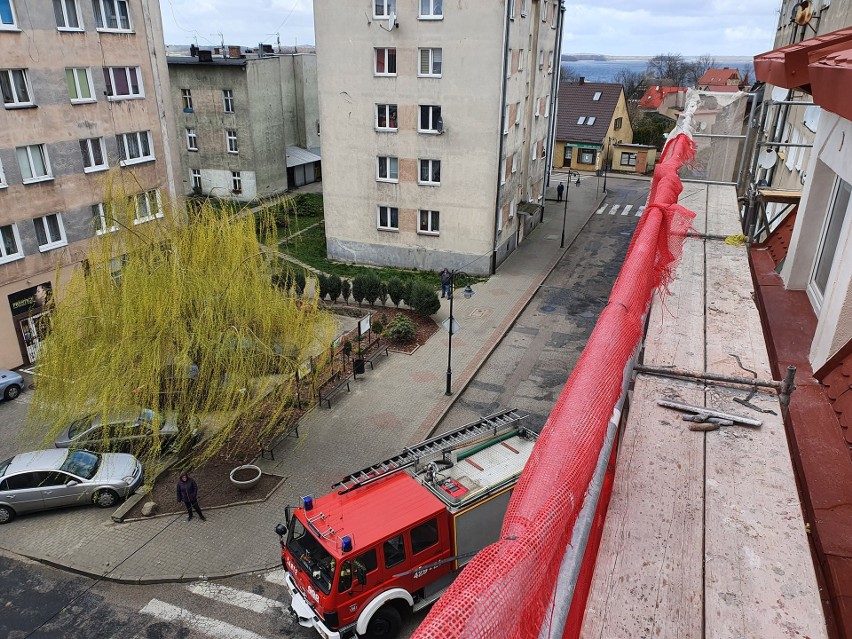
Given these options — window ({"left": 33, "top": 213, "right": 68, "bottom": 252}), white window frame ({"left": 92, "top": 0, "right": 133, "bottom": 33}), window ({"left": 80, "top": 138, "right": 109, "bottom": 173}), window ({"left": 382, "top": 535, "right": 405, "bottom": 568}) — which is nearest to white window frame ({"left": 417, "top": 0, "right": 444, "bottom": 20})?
white window frame ({"left": 92, "top": 0, "right": 133, "bottom": 33})

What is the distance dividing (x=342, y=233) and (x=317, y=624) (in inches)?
933

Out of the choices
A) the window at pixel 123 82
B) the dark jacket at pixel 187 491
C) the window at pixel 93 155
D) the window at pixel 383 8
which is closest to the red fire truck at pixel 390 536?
the dark jacket at pixel 187 491

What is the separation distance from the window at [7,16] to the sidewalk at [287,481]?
16.4 meters

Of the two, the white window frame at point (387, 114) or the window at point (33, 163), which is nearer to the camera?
the window at point (33, 163)

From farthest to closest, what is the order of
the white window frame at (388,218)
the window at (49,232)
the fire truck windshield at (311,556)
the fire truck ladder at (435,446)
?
the white window frame at (388,218)
the window at (49,232)
the fire truck ladder at (435,446)
the fire truck windshield at (311,556)

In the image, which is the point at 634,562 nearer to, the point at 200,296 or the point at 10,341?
the point at 200,296

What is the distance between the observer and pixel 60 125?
22734 millimetres

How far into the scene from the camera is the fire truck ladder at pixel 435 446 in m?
12.1

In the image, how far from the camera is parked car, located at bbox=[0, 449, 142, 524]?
588 inches

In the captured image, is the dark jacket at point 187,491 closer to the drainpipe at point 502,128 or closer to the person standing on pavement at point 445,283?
the person standing on pavement at point 445,283

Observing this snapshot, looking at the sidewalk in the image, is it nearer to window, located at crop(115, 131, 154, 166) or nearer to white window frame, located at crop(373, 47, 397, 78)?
white window frame, located at crop(373, 47, 397, 78)

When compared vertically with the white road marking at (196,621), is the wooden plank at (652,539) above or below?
above

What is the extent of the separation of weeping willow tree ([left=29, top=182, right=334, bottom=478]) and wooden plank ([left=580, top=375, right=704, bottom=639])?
37.8 feet

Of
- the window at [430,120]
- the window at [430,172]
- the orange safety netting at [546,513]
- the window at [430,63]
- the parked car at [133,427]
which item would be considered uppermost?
the window at [430,63]
